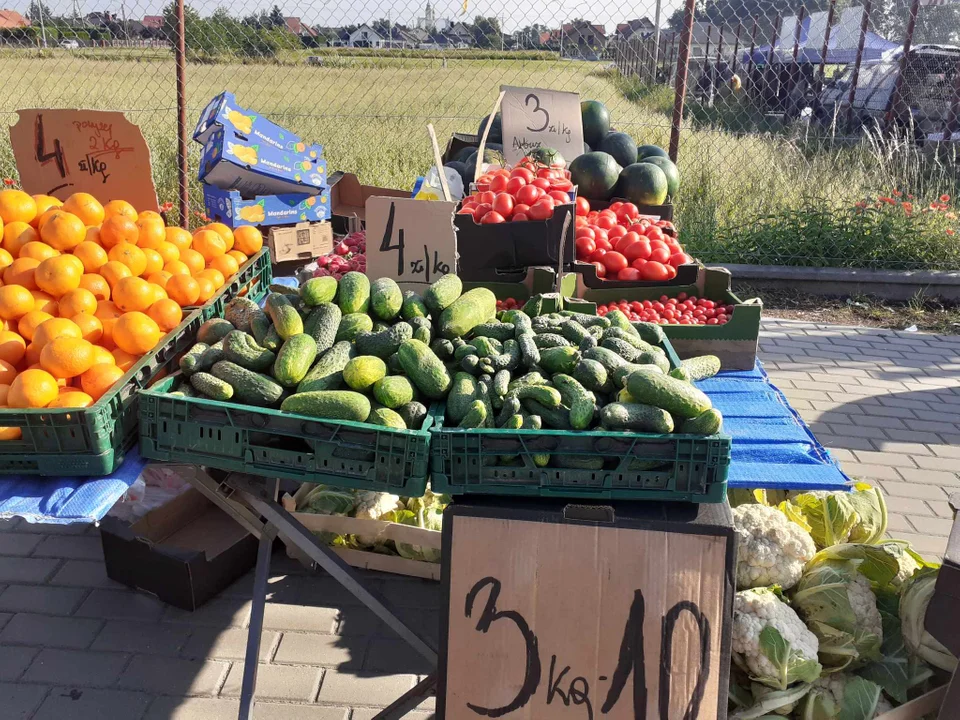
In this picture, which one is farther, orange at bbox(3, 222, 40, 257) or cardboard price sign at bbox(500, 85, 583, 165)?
cardboard price sign at bbox(500, 85, 583, 165)

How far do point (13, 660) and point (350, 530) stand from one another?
128cm

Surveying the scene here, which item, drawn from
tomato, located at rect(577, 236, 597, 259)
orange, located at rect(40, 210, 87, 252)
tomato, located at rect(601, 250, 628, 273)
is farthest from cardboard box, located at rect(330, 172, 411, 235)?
orange, located at rect(40, 210, 87, 252)

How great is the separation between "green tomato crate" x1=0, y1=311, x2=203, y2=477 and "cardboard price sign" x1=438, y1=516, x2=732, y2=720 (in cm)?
91

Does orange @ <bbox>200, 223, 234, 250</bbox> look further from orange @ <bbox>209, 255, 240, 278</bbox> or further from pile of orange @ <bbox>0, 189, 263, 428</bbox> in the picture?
orange @ <bbox>209, 255, 240, 278</bbox>

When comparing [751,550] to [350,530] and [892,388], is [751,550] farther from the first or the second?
[892,388]

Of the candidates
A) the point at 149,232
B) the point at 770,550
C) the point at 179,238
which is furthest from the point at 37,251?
the point at 770,550

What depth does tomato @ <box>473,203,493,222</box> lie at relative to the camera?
387 centimetres

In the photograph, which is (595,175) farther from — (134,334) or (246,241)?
(134,334)

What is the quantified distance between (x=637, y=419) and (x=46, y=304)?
6.22ft

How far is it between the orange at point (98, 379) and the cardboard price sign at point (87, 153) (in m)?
1.76

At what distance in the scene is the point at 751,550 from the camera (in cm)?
240

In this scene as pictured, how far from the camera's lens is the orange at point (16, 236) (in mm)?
2637

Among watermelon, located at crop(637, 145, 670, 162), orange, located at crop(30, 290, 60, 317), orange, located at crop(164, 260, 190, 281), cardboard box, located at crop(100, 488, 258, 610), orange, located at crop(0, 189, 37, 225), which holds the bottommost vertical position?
cardboard box, located at crop(100, 488, 258, 610)

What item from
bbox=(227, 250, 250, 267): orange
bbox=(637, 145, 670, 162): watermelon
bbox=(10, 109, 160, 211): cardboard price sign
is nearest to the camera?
bbox=(227, 250, 250, 267): orange
